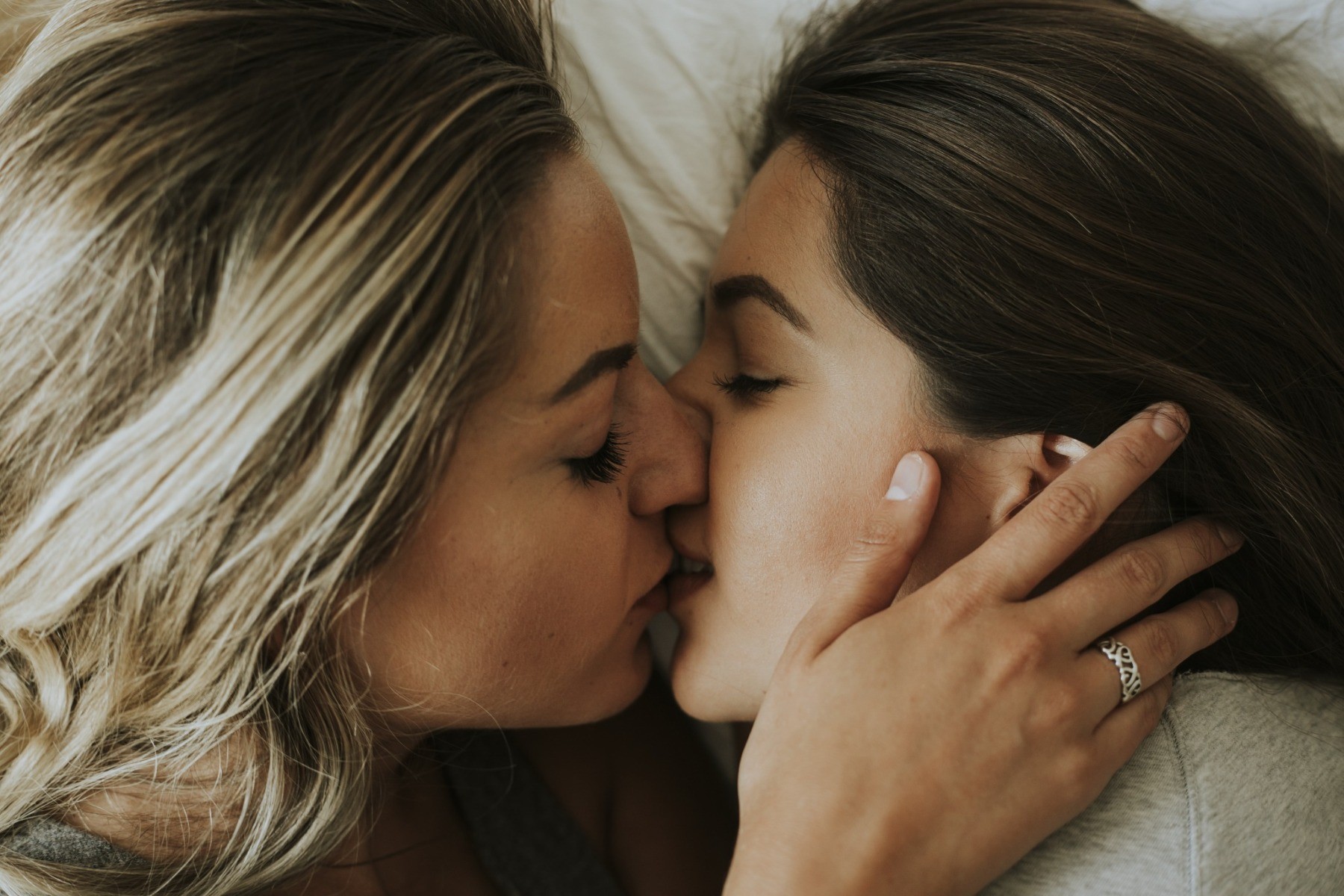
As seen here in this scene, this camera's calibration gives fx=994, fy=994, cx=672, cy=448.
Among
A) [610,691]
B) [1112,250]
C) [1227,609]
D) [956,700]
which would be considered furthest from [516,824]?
[1112,250]

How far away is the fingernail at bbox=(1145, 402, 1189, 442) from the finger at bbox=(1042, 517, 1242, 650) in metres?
0.12

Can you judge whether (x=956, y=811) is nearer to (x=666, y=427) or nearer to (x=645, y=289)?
(x=666, y=427)

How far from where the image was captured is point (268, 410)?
0.83m

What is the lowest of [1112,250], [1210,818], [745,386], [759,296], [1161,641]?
[1210,818]

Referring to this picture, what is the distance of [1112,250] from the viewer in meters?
1.02

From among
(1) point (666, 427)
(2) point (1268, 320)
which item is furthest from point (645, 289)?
(2) point (1268, 320)

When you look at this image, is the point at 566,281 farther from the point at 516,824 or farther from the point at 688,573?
the point at 516,824

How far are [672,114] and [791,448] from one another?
0.65 metres

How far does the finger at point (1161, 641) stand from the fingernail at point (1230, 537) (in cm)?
6

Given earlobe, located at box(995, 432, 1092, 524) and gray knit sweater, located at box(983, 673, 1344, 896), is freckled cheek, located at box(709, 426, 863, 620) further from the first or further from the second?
gray knit sweater, located at box(983, 673, 1344, 896)

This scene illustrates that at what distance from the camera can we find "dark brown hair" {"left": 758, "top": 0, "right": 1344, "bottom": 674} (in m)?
1.03

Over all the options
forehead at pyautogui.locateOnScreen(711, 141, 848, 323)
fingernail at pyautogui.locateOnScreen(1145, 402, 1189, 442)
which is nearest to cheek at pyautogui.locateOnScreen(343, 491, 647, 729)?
forehead at pyautogui.locateOnScreen(711, 141, 848, 323)

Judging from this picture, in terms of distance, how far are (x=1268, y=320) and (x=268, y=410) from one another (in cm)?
101

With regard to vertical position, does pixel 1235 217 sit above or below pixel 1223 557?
above
